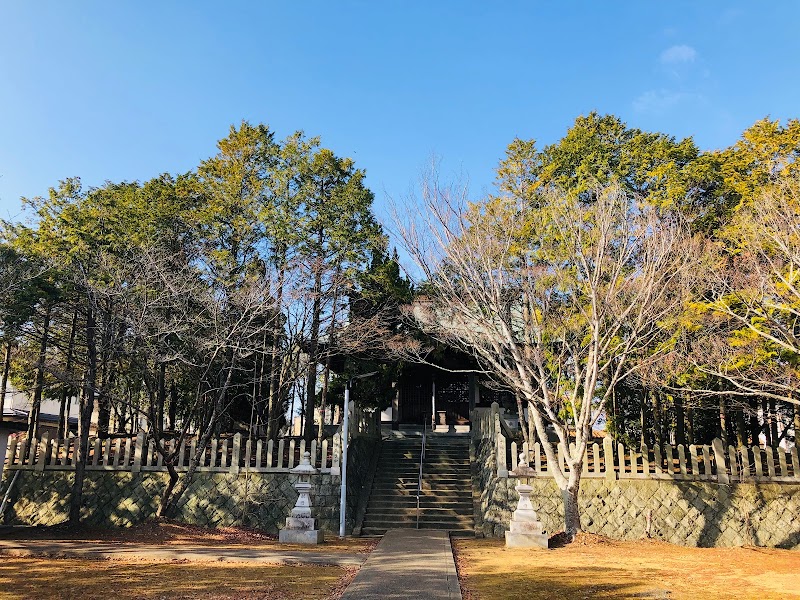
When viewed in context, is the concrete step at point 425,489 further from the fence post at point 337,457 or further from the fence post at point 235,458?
the fence post at point 235,458

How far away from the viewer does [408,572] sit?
25.8 ft

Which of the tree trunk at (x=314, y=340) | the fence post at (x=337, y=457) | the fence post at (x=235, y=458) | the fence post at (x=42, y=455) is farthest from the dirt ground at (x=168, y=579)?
the fence post at (x=42, y=455)

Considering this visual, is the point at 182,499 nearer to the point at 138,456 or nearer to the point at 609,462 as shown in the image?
the point at 138,456

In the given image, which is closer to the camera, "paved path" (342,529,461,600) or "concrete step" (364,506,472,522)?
"paved path" (342,529,461,600)

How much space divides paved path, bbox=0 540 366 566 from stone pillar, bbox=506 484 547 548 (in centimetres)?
312

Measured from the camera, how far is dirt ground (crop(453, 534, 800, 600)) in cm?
683

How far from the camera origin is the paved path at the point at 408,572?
655 centimetres

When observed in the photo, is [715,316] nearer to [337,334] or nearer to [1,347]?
[337,334]

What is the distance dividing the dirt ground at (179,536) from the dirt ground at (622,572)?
2.51m

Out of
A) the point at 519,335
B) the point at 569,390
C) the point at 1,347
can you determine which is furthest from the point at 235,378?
the point at 569,390

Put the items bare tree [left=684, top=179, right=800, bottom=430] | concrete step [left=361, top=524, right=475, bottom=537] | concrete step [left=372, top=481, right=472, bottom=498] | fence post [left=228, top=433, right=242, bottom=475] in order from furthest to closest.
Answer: concrete step [left=372, top=481, right=472, bottom=498] < fence post [left=228, top=433, right=242, bottom=475] < concrete step [left=361, top=524, right=475, bottom=537] < bare tree [left=684, top=179, right=800, bottom=430]

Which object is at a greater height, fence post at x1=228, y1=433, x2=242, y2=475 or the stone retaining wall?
fence post at x1=228, y1=433, x2=242, y2=475

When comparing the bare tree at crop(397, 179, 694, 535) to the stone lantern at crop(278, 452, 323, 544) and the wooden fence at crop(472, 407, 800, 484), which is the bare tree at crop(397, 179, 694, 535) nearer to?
the wooden fence at crop(472, 407, 800, 484)

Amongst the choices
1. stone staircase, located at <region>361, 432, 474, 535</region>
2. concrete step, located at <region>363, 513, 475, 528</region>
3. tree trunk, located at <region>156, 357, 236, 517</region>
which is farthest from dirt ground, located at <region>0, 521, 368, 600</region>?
tree trunk, located at <region>156, 357, 236, 517</region>
